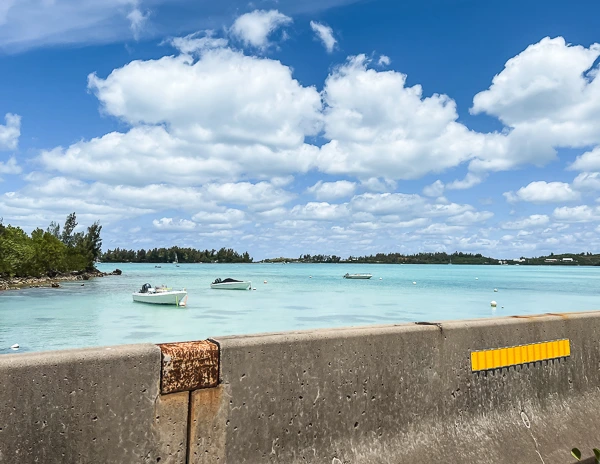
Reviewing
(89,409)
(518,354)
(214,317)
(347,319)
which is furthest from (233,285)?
(89,409)

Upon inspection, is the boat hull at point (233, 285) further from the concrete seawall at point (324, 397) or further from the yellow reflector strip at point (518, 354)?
the concrete seawall at point (324, 397)

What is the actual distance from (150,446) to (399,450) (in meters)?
1.90

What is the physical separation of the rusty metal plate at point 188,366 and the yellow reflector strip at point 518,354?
7.83 feet

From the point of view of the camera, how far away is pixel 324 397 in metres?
3.51

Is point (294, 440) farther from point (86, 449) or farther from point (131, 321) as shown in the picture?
point (131, 321)

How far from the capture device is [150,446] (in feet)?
9.31

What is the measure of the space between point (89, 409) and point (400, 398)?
89.4 inches

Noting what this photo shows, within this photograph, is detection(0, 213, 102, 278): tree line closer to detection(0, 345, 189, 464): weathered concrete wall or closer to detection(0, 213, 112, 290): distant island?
detection(0, 213, 112, 290): distant island

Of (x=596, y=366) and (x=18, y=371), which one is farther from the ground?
(x=18, y=371)

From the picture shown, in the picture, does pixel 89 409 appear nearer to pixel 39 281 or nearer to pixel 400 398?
pixel 400 398

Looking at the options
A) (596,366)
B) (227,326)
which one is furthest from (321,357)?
(227,326)

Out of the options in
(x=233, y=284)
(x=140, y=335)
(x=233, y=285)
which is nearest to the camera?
(x=140, y=335)

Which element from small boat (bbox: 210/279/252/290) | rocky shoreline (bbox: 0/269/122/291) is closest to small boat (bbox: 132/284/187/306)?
small boat (bbox: 210/279/252/290)

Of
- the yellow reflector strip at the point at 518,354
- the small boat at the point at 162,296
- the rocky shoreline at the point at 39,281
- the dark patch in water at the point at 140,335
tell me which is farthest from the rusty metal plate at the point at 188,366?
the rocky shoreline at the point at 39,281
